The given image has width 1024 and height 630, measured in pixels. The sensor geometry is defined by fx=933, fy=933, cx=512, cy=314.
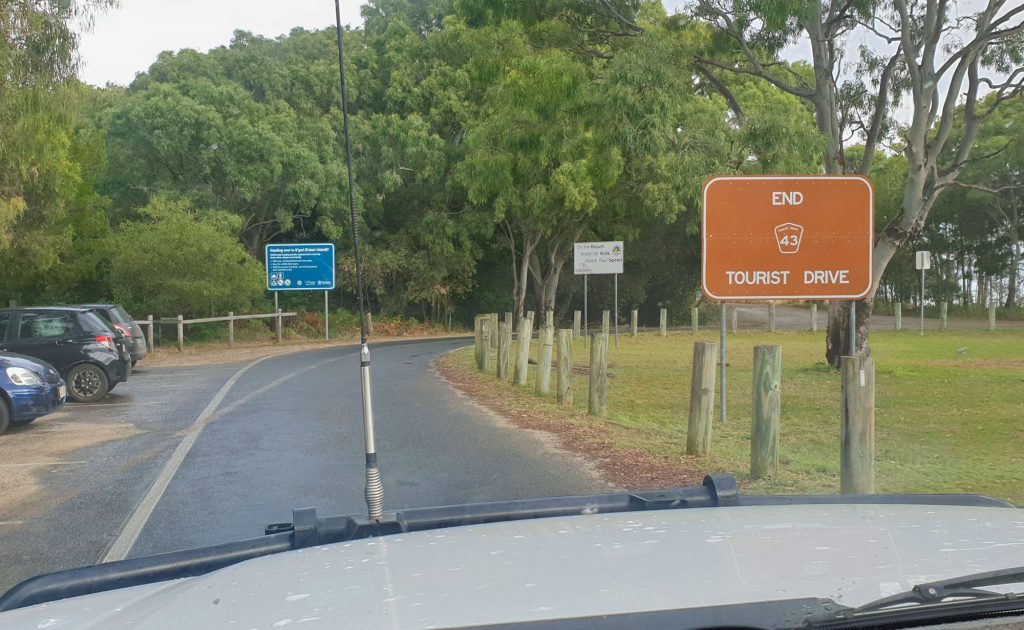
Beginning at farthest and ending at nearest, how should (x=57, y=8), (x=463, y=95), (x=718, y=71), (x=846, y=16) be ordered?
(x=463, y=95)
(x=718, y=71)
(x=846, y=16)
(x=57, y=8)

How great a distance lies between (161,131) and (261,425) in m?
26.6

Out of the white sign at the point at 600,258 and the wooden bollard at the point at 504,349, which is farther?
the white sign at the point at 600,258

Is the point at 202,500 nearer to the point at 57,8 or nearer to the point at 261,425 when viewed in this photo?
the point at 261,425

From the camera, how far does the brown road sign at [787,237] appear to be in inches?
394

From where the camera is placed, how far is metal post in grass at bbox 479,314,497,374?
1981 cm

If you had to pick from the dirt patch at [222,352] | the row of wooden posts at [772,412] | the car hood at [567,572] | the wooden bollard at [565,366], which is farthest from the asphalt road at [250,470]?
the dirt patch at [222,352]

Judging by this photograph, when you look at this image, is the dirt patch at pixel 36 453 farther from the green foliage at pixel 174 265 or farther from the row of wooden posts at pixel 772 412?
the green foliage at pixel 174 265

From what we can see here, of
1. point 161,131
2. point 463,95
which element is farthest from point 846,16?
point 161,131

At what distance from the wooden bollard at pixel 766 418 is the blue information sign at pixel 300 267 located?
28.4 metres

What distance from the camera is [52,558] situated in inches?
240

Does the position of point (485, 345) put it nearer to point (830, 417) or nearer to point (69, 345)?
point (69, 345)

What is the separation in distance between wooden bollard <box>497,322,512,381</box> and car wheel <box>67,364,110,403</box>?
6932mm

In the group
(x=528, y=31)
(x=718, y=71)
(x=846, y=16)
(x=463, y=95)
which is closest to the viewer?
(x=846, y=16)

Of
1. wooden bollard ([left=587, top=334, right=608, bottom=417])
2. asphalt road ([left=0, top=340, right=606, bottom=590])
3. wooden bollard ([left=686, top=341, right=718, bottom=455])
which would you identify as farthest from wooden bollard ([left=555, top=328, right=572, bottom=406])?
wooden bollard ([left=686, top=341, right=718, bottom=455])
